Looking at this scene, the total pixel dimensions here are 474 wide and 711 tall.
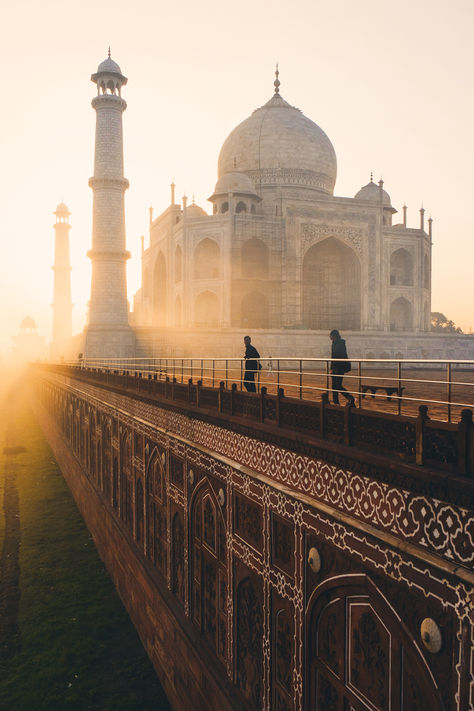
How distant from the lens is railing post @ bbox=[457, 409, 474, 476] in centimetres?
314

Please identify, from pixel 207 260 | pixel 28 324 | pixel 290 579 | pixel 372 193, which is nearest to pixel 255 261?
pixel 207 260

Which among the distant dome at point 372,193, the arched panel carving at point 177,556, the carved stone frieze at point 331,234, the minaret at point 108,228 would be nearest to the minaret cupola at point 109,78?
the minaret at point 108,228

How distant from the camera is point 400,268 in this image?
3712cm

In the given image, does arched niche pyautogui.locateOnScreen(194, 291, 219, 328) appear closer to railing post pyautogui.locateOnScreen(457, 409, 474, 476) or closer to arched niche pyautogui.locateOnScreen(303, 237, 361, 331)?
arched niche pyautogui.locateOnScreen(303, 237, 361, 331)

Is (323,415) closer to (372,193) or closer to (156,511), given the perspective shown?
(156,511)

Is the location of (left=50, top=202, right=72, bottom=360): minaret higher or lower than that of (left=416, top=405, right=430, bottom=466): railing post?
higher

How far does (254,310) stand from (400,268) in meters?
11.4

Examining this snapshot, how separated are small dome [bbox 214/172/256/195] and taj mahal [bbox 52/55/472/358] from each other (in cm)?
9

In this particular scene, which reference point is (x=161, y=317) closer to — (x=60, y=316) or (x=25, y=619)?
(x=60, y=316)

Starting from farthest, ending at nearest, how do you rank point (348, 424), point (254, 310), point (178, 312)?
1. point (178, 312)
2. point (254, 310)
3. point (348, 424)

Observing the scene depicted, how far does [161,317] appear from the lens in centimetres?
3997

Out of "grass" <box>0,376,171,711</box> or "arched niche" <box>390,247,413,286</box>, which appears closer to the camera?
"grass" <box>0,376,171,711</box>

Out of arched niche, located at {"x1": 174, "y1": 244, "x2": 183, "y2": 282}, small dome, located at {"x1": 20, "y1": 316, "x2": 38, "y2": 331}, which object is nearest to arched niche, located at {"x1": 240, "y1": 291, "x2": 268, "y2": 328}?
arched niche, located at {"x1": 174, "y1": 244, "x2": 183, "y2": 282}

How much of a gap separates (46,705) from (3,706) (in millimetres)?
667
